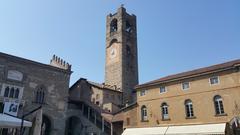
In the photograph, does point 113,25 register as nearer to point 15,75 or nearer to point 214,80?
point 15,75

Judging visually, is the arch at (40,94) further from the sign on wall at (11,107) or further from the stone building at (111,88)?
the stone building at (111,88)

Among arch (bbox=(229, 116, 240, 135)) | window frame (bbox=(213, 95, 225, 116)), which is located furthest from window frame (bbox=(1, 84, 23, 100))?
arch (bbox=(229, 116, 240, 135))

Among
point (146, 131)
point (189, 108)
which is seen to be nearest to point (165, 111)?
point (189, 108)

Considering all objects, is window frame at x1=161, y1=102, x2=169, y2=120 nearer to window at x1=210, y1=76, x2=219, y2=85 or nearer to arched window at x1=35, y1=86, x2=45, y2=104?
window at x1=210, y1=76, x2=219, y2=85

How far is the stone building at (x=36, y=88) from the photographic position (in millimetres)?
25125

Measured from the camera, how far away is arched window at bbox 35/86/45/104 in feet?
89.0

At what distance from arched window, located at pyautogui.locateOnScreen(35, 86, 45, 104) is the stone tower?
20.0 m

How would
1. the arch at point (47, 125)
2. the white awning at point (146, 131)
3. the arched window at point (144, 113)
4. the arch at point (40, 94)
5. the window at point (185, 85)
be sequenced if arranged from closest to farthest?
the white awning at point (146, 131) → the window at point (185, 85) → the arched window at point (144, 113) → the arch at point (40, 94) → the arch at point (47, 125)

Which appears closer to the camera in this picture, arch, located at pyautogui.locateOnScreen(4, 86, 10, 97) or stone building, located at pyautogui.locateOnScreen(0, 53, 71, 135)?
arch, located at pyautogui.locateOnScreen(4, 86, 10, 97)

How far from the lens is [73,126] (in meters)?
33.8

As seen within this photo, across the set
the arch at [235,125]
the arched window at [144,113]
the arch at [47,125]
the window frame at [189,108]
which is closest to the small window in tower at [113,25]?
the arched window at [144,113]

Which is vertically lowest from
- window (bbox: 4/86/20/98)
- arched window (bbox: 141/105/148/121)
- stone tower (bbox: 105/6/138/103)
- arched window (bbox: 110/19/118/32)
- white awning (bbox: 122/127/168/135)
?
white awning (bbox: 122/127/168/135)

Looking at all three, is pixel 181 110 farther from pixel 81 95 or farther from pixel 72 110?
pixel 81 95

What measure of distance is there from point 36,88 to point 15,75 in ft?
9.18
